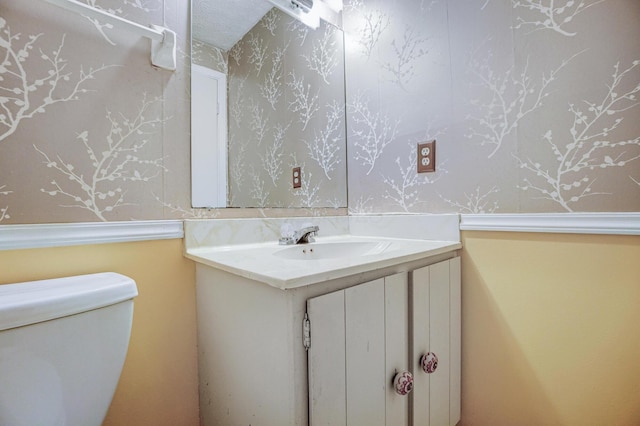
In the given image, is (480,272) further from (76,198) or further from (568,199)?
(76,198)

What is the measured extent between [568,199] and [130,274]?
4.25 ft

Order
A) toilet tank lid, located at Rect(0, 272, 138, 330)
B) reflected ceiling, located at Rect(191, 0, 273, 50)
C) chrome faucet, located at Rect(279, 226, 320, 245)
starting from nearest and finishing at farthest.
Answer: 1. toilet tank lid, located at Rect(0, 272, 138, 330)
2. reflected ceiling, located at Rect(191, 0, 273, 50)
3. chrome faucet, located at Rect(279, 226, 320, 245)

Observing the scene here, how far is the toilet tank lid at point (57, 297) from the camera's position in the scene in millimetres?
504

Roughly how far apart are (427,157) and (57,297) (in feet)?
3.81

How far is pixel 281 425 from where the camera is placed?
0.59 m

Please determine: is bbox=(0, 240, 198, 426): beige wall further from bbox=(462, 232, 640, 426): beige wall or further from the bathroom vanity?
bbox=(462, 232, 640, 426): beige wall

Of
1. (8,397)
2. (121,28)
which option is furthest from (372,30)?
(8,397)

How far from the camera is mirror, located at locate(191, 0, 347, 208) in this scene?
1.03 metres

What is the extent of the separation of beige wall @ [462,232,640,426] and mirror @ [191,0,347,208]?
0.72 metres

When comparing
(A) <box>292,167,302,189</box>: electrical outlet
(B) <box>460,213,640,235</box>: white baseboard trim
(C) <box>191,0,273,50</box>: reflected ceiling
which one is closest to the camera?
(B) <box>460,213,640,235</box>: white baseboard trim

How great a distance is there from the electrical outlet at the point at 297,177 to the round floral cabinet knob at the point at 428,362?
32.3 inches

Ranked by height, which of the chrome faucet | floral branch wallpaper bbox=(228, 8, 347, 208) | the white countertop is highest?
floral branch wallpaper bbox=(228, 8, 347, 208)

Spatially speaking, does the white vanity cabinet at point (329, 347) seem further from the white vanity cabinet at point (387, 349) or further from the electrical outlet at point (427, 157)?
the electrical outlet at point (427, 157)

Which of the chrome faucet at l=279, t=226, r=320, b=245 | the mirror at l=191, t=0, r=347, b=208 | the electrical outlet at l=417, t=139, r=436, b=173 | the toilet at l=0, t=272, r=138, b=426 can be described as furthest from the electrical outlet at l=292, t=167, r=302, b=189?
the toilet at l=0, t=272, r=138, b=426
